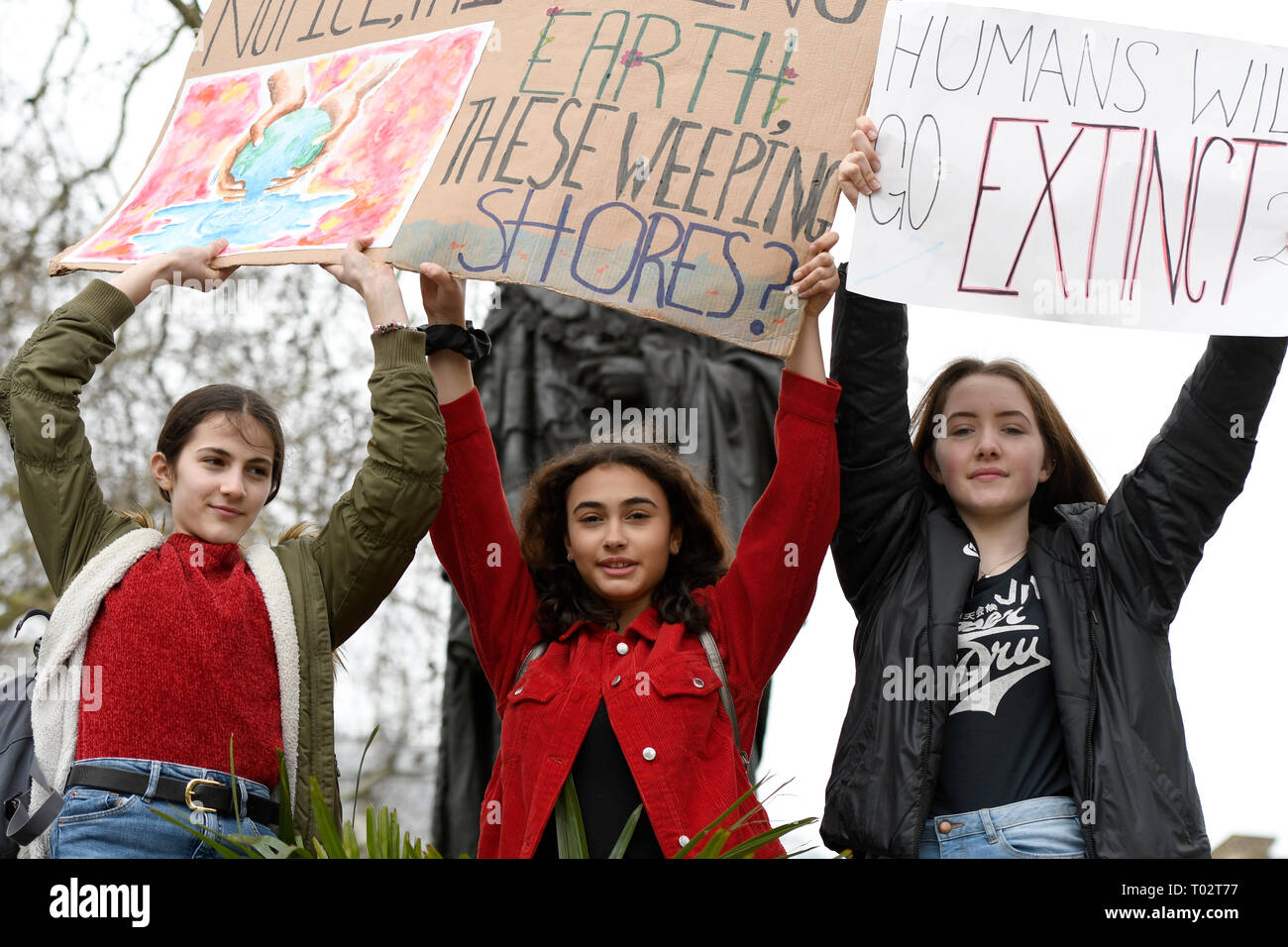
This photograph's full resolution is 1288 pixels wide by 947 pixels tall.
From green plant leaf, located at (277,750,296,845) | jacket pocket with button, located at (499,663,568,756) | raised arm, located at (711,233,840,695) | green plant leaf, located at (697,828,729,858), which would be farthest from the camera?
raised arm, located at (711,233,840,695)

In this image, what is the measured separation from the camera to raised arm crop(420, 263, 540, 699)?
128 inches

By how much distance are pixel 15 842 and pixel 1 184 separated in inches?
309

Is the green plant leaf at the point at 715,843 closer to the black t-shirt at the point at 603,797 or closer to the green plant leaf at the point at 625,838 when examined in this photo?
the green plant leaf at the point at 625,838

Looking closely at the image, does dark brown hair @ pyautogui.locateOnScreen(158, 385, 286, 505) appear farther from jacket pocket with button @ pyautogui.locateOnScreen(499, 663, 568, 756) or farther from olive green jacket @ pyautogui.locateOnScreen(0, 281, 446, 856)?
jacket pocket with button @ pyautogui.locateOnScreen(499, 663, 568, 756)

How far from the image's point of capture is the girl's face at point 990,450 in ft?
10.7

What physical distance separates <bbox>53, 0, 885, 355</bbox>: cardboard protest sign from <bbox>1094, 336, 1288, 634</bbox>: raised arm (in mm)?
776

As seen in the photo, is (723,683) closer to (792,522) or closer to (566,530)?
(792,522)

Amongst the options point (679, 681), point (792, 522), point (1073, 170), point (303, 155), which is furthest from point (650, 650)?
point (303, 155)

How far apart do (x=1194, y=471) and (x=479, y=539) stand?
4.63ft

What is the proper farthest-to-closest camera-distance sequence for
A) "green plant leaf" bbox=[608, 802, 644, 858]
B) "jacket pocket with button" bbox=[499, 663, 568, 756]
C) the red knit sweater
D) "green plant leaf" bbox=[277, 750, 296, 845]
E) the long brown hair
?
the long brown hair → "jacket pocket with button" bbox=[499, 663, 568, 756] → the red knit sweater → "green plant leaf" bbox=[277, 750, 296, 845] → "green plant leaf" bbox=[608, 802, 644, 858]

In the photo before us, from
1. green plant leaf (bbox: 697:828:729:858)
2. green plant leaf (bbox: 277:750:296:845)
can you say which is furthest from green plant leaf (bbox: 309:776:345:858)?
green plant leaf (bbox: 697:828:729:858)

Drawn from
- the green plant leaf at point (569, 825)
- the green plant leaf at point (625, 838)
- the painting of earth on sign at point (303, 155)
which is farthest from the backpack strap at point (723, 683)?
the painting of earth on sign at point (303, 155)
